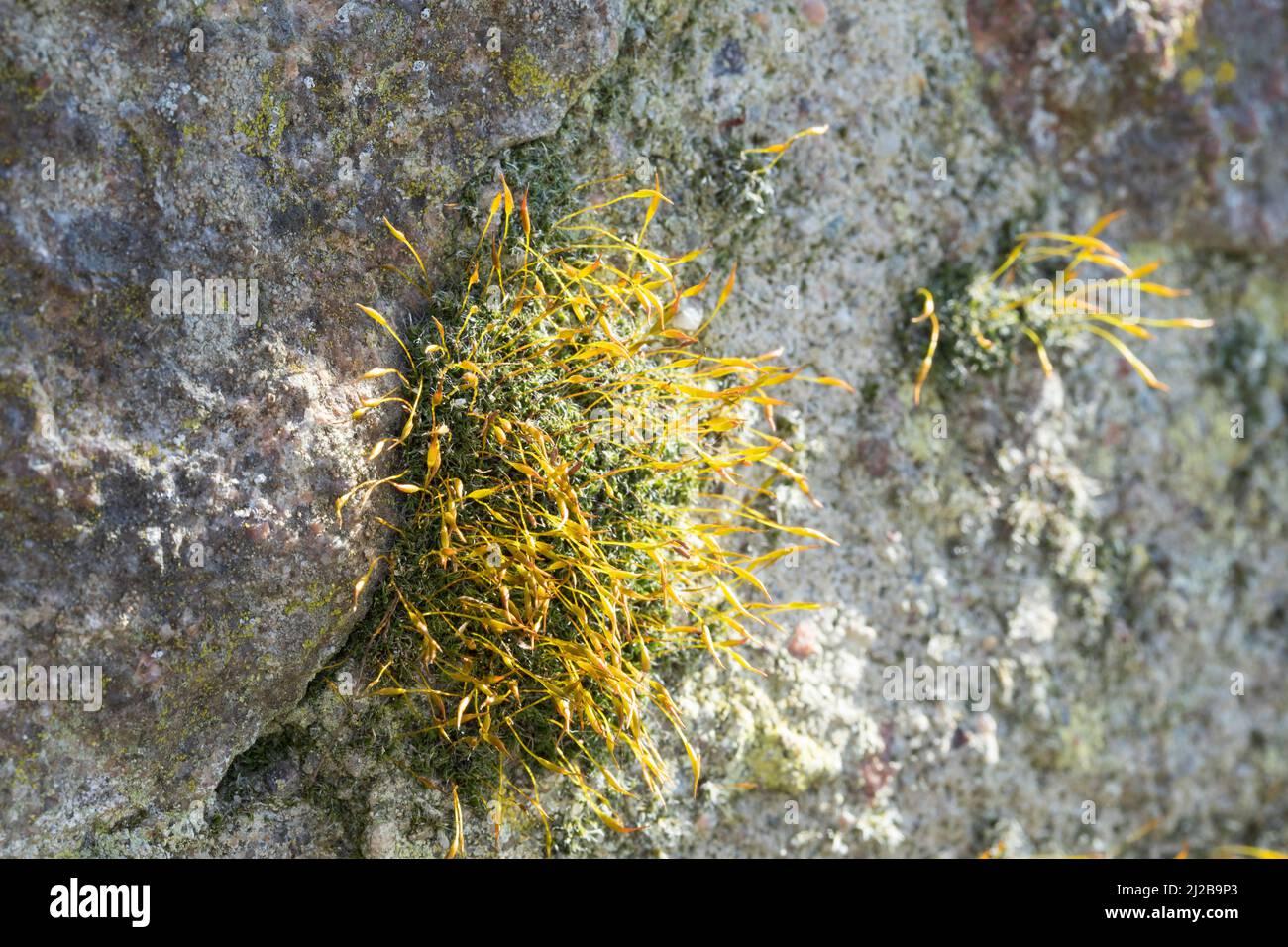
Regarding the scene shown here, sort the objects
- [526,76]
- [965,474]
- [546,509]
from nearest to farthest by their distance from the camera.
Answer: [546,509] < [526,76] < [965,474]

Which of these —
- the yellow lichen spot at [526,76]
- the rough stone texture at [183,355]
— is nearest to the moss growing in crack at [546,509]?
the rough stone texture at [183,355]

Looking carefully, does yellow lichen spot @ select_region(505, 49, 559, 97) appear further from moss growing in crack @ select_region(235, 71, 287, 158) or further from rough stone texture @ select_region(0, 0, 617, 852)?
moss growing in crack @ select_region(235, 71, 287, 158)

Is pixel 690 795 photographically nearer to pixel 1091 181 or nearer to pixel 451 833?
pixel 451 833

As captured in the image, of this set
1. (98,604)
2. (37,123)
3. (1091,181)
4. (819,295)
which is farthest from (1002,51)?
(98,604)

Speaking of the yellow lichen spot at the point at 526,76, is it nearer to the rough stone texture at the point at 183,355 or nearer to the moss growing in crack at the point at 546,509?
the rough stone texture at the point at 183,355

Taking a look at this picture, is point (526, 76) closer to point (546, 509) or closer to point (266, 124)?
point (266, 124)

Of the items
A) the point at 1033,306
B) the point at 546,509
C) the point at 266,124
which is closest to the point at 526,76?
the point at 266,124
